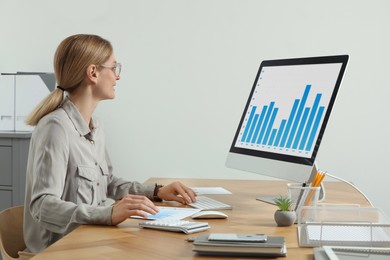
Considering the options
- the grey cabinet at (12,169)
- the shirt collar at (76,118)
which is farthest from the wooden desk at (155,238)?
the grey cabinet at (12,169)

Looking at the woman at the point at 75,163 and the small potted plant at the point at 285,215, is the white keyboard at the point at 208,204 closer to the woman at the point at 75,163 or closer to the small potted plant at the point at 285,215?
the woman at the point at 75,163

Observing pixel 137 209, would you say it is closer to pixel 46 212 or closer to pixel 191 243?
pixel 191 243

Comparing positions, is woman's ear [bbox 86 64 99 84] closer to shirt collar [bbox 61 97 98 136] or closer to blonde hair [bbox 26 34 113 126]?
blonde hair [bbox 26 34 113 126]

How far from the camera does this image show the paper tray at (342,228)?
5.12 feet

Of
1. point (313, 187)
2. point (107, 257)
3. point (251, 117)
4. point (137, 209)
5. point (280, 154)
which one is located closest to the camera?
point (107, 257)

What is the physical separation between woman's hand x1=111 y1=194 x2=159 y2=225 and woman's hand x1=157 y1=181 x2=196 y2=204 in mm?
426

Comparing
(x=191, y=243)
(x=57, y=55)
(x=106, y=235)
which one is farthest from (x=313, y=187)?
(x=57, y=55)

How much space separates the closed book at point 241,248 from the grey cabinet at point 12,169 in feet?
8.74

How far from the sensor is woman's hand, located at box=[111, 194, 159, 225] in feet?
5.83

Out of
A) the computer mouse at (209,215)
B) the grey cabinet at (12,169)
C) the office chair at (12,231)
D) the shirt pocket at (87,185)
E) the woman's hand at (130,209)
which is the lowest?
the grey cabinet at (12,169)

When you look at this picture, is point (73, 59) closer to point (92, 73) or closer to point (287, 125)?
point (92, 73)

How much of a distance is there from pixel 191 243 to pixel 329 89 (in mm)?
781

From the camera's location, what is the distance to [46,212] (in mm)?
1974

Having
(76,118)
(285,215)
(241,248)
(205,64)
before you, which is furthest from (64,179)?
(205,64)
